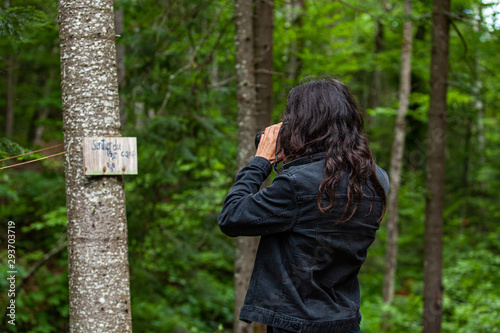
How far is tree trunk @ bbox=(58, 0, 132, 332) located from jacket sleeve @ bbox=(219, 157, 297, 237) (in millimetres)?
959

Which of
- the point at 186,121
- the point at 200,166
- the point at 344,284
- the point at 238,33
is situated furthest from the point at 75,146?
the point at 200,166

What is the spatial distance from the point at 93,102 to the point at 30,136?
473 inches

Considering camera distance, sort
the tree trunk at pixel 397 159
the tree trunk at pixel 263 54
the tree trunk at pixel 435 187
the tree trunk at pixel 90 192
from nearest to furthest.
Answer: the tree trunk at pixel 90 192, the tree trunk at pixel 263 54, the tree trunk at pixel 435 187, the tree trunk at pixel 397 159

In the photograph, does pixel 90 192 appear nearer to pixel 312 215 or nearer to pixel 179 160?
pixel 312 215

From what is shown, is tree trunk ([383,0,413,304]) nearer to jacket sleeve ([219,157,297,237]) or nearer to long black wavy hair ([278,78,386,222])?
long black wavy hair ([278,78,386,222])

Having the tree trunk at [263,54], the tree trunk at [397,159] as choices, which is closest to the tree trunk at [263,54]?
the tree trunk at [263,54]

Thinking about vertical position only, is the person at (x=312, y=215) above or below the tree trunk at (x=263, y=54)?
below

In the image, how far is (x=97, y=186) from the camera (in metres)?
2.59

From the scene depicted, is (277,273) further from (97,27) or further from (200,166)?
(200,166)

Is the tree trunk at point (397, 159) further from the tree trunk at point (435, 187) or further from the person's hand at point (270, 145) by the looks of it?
the person's hand at point (270, 145)

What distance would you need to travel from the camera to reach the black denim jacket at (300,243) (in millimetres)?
1939

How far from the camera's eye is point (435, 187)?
6.97 m

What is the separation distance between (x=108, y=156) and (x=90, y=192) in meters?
0.24

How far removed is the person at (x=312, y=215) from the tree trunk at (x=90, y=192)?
3.11ft
